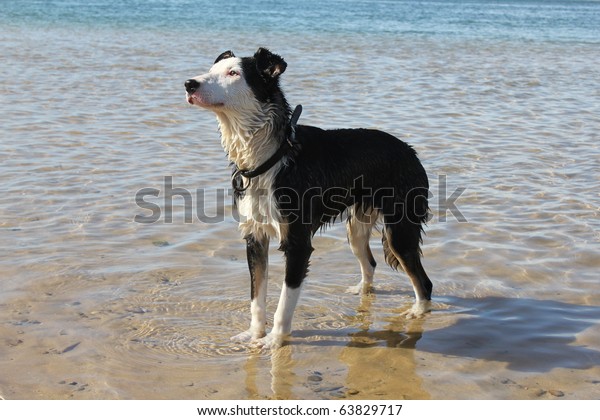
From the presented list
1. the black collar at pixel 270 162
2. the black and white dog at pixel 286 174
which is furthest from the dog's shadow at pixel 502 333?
the black collar at pixel 270 162

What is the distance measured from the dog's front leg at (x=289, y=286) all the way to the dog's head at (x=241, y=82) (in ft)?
3.47

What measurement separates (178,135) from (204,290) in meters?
5.43

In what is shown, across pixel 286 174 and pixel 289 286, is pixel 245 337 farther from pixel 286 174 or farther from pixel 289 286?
pixel 286 174

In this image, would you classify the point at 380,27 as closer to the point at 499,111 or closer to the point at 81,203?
the point at 499,111

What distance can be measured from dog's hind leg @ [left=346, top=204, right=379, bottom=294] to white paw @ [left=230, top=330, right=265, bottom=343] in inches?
49.4

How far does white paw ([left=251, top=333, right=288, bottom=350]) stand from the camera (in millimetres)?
5762

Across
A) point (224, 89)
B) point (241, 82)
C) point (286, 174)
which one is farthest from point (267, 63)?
point (286, 174)

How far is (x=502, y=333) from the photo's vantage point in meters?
6.02

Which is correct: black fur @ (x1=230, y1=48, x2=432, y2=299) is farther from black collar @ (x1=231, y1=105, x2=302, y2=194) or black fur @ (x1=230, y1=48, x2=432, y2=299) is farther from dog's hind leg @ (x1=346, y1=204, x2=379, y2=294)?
dog's hind leg @ (x1=346, y1=204, x2=379, y2=294)

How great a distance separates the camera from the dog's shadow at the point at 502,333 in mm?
5586

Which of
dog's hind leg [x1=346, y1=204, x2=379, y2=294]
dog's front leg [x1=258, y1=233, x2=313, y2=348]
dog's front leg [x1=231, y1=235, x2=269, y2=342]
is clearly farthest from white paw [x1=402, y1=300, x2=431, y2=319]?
dog's front leg [x1=231, y1=235, x2=269, y2=342]

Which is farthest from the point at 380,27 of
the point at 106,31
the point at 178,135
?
the point at 178,135

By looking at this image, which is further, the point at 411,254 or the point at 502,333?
the point at 411,254

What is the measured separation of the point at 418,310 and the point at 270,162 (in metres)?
1.83
